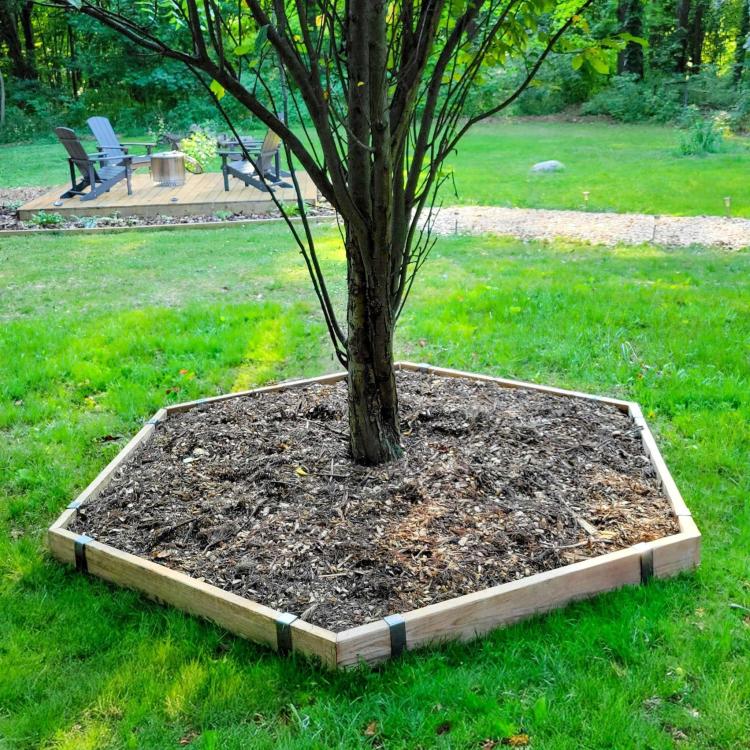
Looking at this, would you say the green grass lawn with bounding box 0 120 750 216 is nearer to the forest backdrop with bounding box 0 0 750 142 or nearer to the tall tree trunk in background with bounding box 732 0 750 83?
the forest backdrop with bounding box 0 0 750 142

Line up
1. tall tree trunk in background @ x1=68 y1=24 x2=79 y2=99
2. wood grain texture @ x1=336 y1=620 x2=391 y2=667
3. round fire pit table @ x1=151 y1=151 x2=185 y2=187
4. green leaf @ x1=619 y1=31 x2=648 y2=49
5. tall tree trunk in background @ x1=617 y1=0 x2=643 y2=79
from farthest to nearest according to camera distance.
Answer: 1. tall tree trunk in background @ x1=68 y1=24 x2=79 y2=99
2. tall tree trunk in background @ x1=617 y1=0 x2=643 y2=79
3. round fire pit table @ x1=151 y1=151 x2=185 y2=187
4. green leaf @ x1=619 y1=31 x2=648 y2=49
5. wood grain texture @ x1=336 y1=620 x2=391 y2=667

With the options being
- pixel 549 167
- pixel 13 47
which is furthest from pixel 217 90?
pixel 13 47

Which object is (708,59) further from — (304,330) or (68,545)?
(68,545)

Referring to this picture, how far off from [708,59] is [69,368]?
3271cm

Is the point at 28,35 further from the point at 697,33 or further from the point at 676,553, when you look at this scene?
the point at 676,553

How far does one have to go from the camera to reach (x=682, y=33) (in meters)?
26.6

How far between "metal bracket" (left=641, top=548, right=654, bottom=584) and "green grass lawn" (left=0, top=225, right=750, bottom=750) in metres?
0.04

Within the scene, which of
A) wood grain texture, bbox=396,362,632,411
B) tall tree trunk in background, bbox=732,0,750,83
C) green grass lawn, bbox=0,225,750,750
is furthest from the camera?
tall tree trunk in background, bbox=732,0,750,83

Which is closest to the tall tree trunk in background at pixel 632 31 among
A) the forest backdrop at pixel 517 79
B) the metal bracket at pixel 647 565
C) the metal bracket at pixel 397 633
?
the forest backdrop at pixel 517 79

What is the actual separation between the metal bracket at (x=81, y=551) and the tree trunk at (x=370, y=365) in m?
1.17

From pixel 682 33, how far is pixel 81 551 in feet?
94.6

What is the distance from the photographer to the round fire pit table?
12.4m

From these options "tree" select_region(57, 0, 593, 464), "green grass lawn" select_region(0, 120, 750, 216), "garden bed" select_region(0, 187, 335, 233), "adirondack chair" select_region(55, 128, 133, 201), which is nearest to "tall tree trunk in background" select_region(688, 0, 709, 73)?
"green grass lawn" select_region(0, 120, 750, 216)

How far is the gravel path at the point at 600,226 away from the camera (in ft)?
28.6
